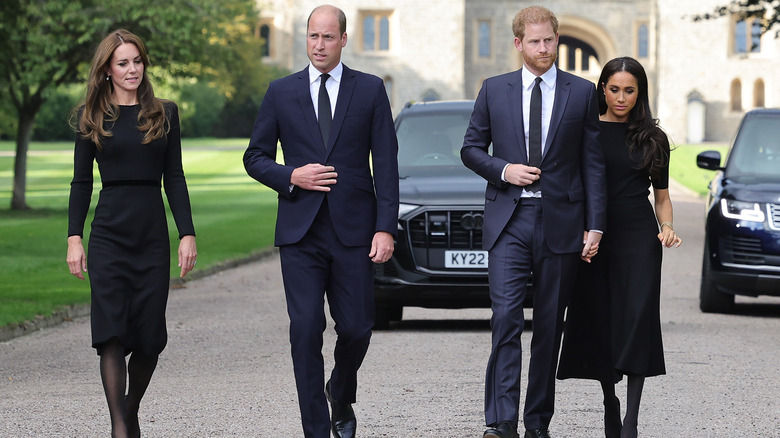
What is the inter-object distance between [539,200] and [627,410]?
38.4 inches

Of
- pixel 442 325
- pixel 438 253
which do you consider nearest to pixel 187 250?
pixel 438 253

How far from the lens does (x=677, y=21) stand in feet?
251

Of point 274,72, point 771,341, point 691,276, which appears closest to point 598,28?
point 274,72

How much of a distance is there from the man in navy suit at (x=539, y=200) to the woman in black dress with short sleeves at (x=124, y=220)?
4.45 feet

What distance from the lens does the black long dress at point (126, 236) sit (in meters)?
5.63

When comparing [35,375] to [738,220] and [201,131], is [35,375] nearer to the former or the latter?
[738,220]

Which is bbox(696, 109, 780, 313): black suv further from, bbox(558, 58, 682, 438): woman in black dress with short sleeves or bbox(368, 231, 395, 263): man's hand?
bbox(368, 231, 395, 263): man's hand

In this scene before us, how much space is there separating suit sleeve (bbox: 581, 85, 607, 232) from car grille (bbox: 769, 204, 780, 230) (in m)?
5.85

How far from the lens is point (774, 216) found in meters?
11.5

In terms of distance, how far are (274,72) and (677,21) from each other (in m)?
22.8

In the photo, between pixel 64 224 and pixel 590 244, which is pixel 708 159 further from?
pixel 64 224

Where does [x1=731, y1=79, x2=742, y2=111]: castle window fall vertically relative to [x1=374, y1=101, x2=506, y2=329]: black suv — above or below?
above

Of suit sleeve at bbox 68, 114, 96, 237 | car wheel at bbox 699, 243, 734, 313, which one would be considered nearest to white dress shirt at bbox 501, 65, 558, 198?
suit sleeve at bbox 68, 114, 96, 237

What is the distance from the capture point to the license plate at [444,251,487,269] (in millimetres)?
10258
